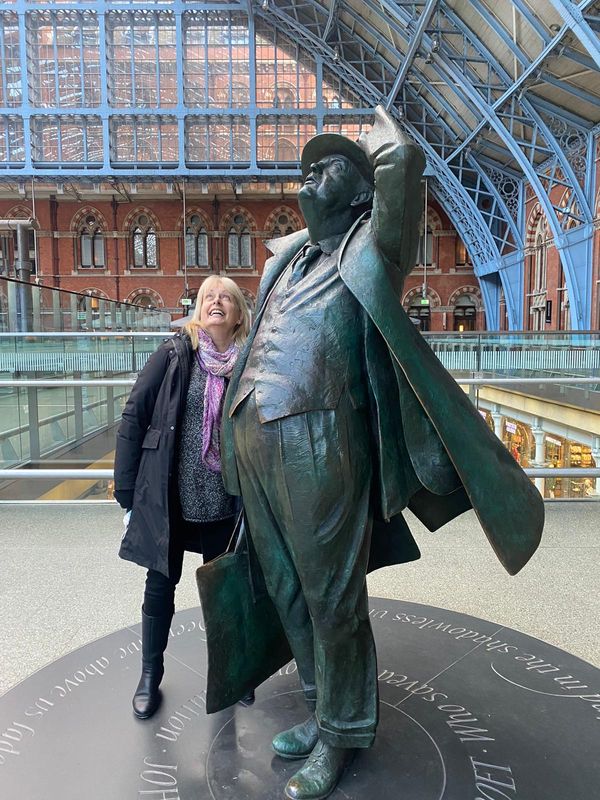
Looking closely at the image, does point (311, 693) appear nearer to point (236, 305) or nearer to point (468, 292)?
point (236, 305)

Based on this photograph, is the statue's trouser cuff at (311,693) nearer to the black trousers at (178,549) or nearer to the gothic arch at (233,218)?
the black trousers at (178,549)

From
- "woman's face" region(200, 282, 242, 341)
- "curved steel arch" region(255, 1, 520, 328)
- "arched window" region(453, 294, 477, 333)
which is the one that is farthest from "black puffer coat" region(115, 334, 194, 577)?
"arched window" region(453, 294, 477, 333)

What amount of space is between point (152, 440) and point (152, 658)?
77cm

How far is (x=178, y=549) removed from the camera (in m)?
2.21

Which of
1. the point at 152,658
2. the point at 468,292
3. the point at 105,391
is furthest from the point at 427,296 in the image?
the point at 152,658

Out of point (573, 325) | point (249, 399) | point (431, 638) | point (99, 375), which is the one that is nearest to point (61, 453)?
point (99, 375)

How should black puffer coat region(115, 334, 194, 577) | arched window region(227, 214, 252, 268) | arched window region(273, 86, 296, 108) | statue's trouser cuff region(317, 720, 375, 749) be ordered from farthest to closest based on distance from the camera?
1. arched window region(227, 214, 252, 268)
2. arched window region(273, 86, 296, 108)
3. black puffer coat region(115, 334, 194, 577)
4. statue's trouser cuff region(317, 720, 375, 749)

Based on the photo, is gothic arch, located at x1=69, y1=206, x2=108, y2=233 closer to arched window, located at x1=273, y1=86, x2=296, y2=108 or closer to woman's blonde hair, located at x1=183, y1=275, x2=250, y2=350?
arched window, located at x1=273, y1=86, x2=296, y2=108

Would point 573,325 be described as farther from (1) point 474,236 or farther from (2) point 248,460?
(2) point 248,460

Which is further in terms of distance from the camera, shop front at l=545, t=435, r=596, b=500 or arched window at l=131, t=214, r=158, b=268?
arched window at l=131, t=214, r=158, b=268

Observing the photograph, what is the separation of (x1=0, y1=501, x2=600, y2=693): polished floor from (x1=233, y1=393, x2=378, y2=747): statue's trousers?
53.7 inches

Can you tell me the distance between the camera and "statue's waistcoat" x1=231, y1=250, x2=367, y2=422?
1.57 meters

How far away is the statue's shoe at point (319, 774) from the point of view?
5.39ft

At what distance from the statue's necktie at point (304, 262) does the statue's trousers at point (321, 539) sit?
1.25 feet
